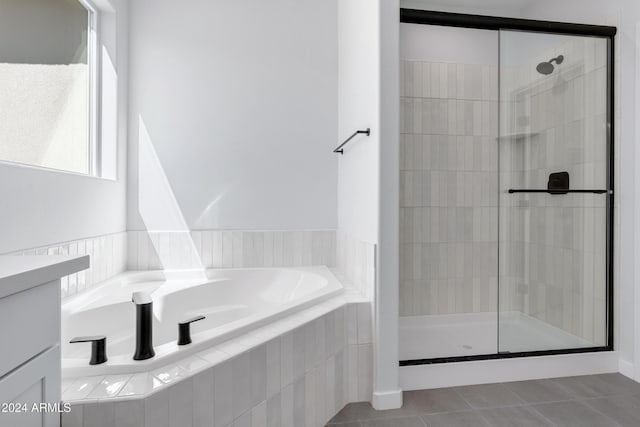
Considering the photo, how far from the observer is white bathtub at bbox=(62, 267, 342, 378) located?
1.16 m

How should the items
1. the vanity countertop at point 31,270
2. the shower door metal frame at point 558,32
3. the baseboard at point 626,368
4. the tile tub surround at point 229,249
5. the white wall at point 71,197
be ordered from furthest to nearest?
1. the tile tub surround at point 229,249
2. the baseboard at point 626,368
3. the shower door metal frame at point 558,32
4. the white wall at point 71,197
5. the vanity countertop at point 31,270

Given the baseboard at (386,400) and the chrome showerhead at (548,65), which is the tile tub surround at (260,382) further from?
the chrome showerhead at (548,65)

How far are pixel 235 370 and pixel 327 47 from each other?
227 cm

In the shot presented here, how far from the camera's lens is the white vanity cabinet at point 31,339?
63 cm

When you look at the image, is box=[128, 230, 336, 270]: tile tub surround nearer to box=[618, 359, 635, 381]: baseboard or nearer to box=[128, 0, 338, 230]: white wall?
box=[128, 0, 338, 230]: white wall

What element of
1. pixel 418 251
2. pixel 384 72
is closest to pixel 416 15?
pixel 384 72

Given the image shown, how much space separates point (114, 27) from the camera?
2256 mm

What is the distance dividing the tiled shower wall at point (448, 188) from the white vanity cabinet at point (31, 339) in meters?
2.24

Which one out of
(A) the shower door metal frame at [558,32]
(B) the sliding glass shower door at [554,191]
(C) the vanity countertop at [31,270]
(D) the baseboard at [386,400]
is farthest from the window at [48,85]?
(B) the sliding glass shower door at [554,191]

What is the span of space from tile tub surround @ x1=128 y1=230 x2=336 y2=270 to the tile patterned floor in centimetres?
109

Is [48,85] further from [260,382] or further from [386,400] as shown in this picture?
[386,400]

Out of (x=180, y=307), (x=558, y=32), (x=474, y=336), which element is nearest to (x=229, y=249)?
(x=180, y=307)

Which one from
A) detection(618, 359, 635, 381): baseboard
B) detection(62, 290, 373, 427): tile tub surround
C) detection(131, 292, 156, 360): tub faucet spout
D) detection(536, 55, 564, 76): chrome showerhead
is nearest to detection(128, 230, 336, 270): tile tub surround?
detection(62, 290, 373, 427): tile tub surround

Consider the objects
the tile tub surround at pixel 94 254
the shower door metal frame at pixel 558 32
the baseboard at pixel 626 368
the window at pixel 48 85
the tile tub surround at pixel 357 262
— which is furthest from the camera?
the baseboard at pixel 626 368
